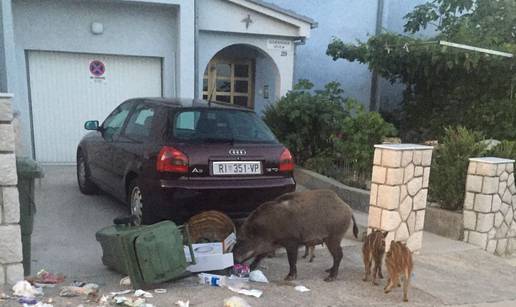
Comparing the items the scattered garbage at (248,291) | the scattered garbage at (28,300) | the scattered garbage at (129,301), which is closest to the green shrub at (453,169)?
the scattered garbage at (248,291)

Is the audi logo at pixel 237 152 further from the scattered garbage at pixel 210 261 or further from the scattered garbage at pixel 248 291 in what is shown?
the scattered garbage at pixel 248 291

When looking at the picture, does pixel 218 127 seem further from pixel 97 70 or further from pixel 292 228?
pixel 97 70

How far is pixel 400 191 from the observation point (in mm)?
5223

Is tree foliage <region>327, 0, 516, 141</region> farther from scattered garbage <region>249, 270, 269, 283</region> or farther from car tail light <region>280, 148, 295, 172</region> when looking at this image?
scattered garbage <region>249, 270, 269, 283</region>

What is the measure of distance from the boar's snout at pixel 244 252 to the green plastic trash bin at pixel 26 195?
1907mm

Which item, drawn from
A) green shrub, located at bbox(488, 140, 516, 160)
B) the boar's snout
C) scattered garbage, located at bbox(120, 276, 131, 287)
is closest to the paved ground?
scattered garbage, located at bbox(120, 276, 131, 287)

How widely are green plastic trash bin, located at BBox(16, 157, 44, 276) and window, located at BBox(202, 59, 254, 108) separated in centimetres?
721

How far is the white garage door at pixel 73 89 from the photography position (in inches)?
356

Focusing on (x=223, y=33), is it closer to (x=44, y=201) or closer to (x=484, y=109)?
(x=44, y=201)

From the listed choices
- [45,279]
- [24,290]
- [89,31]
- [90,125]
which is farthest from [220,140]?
[89,31]

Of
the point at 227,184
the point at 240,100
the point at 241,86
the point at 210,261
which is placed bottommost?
the point at 210,261

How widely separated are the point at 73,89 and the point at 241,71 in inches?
161

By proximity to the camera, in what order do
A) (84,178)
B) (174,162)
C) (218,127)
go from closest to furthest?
(174,162) → (218,127) → (84,178)

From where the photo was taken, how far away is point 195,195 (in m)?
4.90
